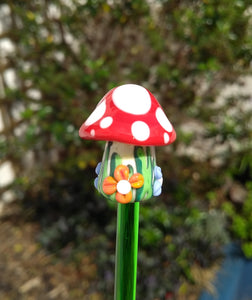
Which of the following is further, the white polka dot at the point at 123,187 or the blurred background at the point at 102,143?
the blurred background at the point at 102,143

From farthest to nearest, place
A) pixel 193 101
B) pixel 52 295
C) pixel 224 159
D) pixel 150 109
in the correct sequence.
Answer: pixel 224 159 → pixel 193 101 → pixel 52 295 → pixel 150 109

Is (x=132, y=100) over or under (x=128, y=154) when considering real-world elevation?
over

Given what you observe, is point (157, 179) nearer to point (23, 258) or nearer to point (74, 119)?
point (74, 119)

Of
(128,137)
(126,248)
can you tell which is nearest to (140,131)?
(128,137)

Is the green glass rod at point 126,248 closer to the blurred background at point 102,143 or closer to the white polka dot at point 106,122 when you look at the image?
the white polka dot at point 106,122

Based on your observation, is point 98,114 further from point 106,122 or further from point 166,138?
point 166,138

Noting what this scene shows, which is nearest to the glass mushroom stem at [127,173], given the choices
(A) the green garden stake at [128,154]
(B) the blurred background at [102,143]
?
(A) the green garden stake at [128,154]

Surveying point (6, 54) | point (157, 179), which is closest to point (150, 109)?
point (157, 179)
